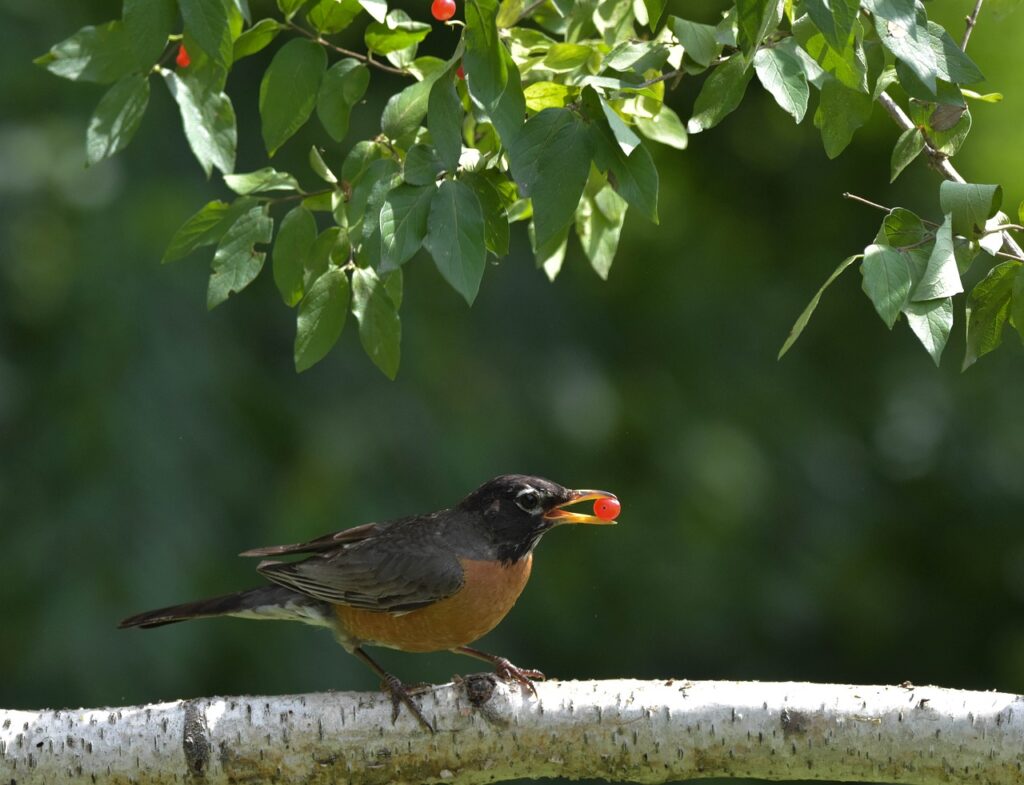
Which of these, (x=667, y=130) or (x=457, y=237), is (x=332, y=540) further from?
(x=457, y=237)

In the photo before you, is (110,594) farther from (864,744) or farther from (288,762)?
(864,744)

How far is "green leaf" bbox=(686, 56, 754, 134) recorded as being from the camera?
2.51 meters

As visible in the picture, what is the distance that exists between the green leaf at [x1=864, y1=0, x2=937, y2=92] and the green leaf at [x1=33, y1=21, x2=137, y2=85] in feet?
5.10

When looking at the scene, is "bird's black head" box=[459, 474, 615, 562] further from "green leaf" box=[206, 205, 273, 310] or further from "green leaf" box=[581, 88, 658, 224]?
"green leaf" box=[581, 88, 658, 224]

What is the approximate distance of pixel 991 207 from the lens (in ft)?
7.93

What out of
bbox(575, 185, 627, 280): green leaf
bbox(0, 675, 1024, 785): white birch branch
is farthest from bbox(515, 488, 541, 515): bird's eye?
bbox(0, 675, 1024, 785): white birch branch

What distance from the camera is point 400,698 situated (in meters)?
3.13

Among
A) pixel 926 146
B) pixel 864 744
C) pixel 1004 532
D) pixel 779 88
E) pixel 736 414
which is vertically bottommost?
pixel 1004 532

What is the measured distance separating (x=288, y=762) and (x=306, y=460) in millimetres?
4517

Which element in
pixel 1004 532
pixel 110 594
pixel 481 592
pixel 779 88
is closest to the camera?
pixel 779 88

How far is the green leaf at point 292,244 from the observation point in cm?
312

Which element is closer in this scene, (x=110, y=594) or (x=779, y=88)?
(x=779, y=88)

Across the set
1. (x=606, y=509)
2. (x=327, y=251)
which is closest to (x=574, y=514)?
(x=606, y=509)

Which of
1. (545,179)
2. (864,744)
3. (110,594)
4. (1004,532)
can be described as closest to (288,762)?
(864,744)
